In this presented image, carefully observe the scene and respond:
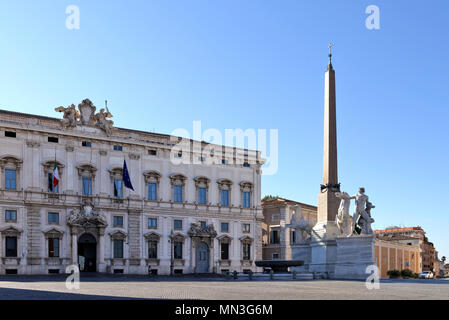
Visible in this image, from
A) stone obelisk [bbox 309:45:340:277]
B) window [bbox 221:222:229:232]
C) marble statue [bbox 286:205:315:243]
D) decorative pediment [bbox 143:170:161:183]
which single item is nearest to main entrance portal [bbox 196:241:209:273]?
window [bbox 221:222:229:232]

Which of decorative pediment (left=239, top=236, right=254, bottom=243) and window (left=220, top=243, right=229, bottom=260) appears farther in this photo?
decorative pediment (left=239, top=236, right=254, bottom=243)

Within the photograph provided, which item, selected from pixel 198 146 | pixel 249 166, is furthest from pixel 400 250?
pixel 198 146

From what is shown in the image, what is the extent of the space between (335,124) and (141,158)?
78.3 ft

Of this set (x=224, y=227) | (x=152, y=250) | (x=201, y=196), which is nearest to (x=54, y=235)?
(x=152, y=250)

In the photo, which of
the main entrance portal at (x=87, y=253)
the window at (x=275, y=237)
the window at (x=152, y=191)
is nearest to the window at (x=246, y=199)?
the window at (x=275, y=237)

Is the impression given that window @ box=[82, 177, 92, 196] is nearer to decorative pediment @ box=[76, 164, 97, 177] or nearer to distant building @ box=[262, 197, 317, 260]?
decorative pediment @ box=[76, 164, 97, 177]

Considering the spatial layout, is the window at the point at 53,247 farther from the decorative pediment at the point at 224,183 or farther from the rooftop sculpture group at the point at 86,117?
the decorative pediment at the point at 224,183

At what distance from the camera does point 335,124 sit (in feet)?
97.2

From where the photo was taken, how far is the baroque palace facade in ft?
144

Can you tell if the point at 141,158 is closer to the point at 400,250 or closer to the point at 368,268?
the point at 368,268

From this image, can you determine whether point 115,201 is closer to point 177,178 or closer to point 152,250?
point 152,250

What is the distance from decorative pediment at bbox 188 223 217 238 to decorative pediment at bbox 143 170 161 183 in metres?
5.05

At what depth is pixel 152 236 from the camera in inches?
1949
